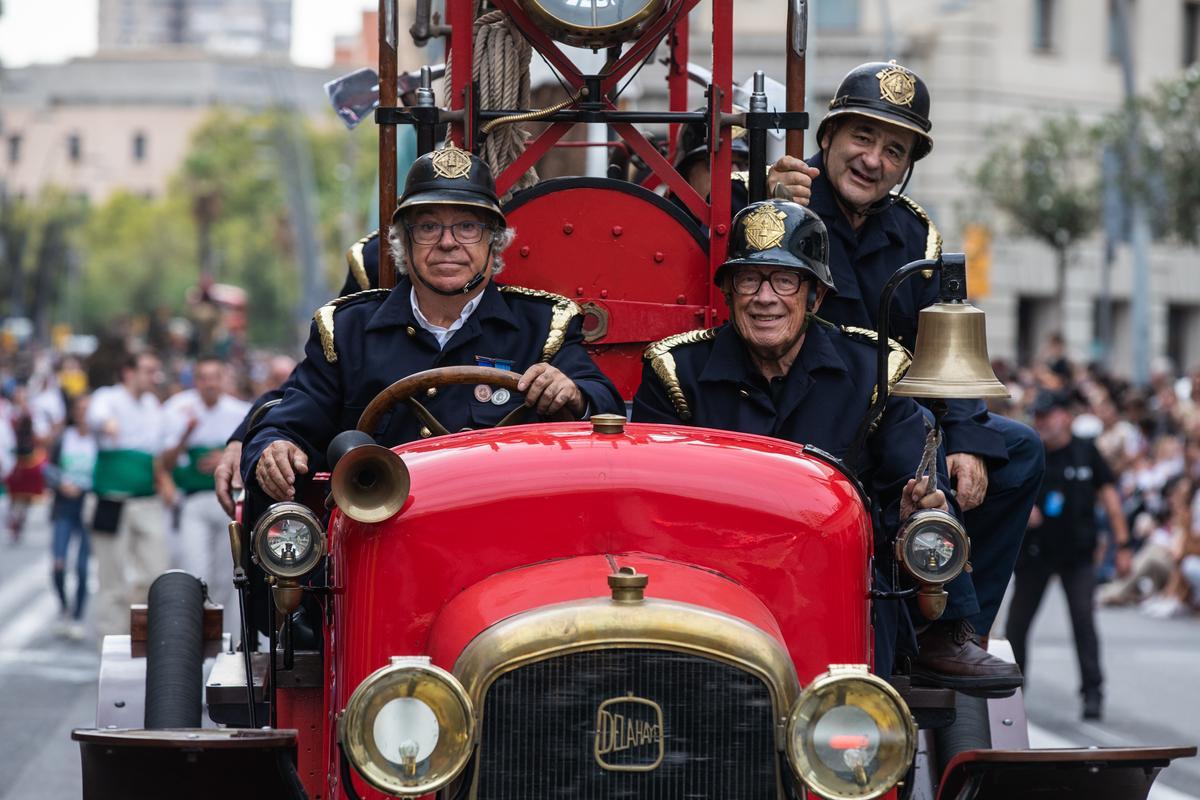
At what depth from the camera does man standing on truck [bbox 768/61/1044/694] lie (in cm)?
610

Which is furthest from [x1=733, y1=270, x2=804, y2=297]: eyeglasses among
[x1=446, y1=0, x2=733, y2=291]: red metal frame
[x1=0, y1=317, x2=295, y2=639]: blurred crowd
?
[x1=0, y1=317, x2=295, y2=639]: blurred crowd

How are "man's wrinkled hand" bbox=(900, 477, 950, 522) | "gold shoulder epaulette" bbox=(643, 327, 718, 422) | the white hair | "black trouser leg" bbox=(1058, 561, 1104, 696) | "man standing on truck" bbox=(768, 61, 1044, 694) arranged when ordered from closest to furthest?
"man's wrinkled hand" bbox=(900, 477, 950, 522) → "gold shoulder epaulette" bbox=(643, 327, 718, 422) → the white hair → "man standing on truck" bbox=(768, 61, 1044, 694) → "black trouser leg" bbox=(1058, 561, 1104, 696)

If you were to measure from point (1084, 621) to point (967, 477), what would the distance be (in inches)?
278

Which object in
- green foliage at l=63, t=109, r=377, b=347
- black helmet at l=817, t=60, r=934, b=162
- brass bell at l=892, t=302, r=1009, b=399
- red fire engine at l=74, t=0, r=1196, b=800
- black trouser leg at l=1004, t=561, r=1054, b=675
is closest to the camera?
red fire engine at l=74, t=0, r=1196, b=800

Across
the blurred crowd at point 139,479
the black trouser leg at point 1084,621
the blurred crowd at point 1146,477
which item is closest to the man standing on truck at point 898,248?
the black trouser leg at point 1084,621

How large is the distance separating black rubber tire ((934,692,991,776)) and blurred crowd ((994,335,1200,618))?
879cm

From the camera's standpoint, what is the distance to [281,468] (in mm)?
5367

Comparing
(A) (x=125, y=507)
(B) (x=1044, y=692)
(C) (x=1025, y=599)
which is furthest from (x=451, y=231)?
(A) (x=125, y=507)

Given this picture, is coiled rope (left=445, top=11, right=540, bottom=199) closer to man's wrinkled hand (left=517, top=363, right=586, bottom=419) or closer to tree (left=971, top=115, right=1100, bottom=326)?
man's wrinkled hand (left=517, top=363, right=586, bottom=419)

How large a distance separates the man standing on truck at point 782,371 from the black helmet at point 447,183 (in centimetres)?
66

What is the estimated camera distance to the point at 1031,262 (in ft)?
143

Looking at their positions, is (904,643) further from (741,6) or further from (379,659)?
(741,6)

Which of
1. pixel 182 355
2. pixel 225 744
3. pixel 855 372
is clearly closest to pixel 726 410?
pixel 855 372

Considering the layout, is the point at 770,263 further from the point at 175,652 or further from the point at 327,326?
the point at 175,652
